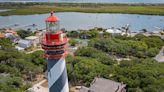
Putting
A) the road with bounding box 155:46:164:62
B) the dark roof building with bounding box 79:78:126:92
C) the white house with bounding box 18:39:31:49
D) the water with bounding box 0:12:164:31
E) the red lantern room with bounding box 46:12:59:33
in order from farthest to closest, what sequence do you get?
the water with bounding box 0:12:164:31
the white house with bounding box 18:39:31:49
the road with bounding box 155:46:164:62
the dark roof building with bounding box 79:78:126:92
the red lantern room with bounding box 46:12:59:33

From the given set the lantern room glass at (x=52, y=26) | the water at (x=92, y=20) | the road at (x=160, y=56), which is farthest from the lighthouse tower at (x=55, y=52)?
the water at (x=92, y=20)

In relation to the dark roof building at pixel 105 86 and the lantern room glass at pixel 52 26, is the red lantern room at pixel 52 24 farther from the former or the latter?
the dark roof building at pixel 105 86

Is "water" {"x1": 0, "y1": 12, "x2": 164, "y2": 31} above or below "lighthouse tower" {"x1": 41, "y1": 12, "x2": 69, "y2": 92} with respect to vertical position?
below

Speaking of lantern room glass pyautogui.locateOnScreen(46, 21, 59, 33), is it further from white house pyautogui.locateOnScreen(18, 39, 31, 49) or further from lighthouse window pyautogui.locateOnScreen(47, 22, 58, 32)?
white house pyautogui.locateOnScreen(18, 39, 31, 49)

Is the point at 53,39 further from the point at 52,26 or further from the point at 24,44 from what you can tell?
the point at 24,44

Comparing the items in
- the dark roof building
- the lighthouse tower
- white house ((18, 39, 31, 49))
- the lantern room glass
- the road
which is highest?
the lantern room glass

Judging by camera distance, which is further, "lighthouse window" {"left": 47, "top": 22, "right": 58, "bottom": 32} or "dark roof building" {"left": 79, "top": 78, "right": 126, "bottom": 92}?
"dark roof building" {"left": 79, "top": 78, "right": 126, "bottom": 92}

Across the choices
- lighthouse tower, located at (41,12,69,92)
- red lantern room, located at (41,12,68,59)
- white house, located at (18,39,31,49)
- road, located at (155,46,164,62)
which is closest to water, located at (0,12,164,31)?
white house, located at (18,39,31,49)

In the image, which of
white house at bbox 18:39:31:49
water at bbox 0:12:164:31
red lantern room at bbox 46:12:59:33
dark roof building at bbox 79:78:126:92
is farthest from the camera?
water at bbox 0:12:164:31
